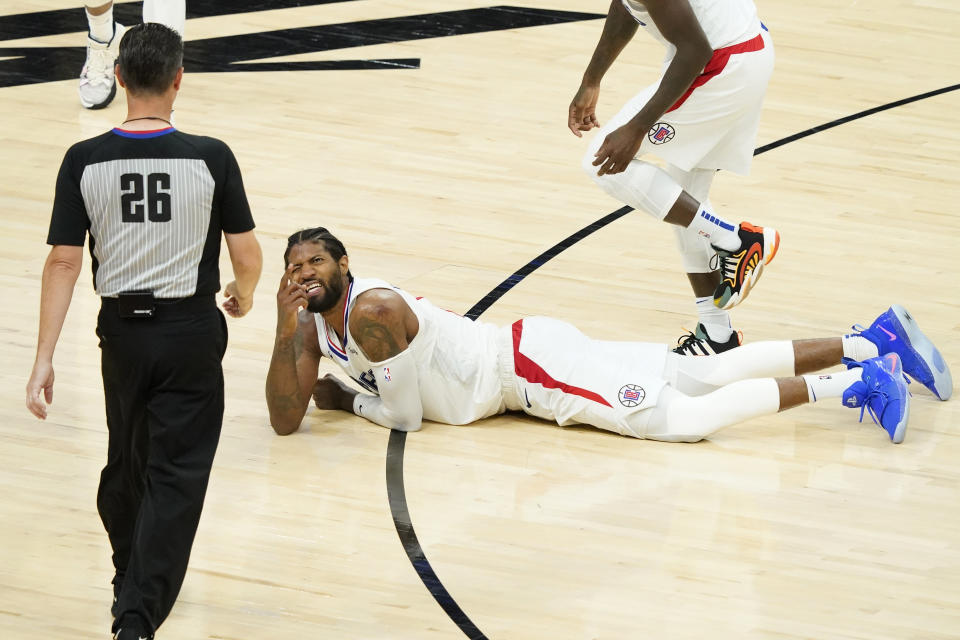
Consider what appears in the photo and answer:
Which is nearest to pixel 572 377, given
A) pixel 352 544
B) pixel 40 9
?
pixel 352 544

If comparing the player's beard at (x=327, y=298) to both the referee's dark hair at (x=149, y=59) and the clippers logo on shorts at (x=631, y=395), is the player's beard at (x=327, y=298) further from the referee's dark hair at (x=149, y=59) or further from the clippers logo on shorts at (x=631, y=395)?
the referee's dark hair at (x=149, y=59)

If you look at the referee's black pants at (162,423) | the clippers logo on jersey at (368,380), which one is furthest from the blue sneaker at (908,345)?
the referee's black pants at (162,423)

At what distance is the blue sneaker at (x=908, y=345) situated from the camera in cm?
470

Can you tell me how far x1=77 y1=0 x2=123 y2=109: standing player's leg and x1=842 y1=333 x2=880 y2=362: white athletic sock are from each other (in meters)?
4.66

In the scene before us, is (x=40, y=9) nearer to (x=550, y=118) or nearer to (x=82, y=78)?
(x=82, y=78)

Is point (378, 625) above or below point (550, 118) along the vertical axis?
above

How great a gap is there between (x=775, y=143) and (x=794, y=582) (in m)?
4.28

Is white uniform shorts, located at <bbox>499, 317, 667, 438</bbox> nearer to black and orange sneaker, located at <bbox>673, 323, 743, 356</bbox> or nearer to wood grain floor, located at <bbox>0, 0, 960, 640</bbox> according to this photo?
wood grain floor, located at <bbox>0, 0, 960, 640</bbox>

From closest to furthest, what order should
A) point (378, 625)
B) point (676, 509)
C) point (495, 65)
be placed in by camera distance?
point (378, 625)
point (676, 509)
point (495, 65)

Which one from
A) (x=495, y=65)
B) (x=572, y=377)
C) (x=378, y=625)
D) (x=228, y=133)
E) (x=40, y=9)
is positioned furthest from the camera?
(x=40, y=9)

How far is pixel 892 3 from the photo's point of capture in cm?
1071

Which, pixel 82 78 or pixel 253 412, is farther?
pixel 82 78

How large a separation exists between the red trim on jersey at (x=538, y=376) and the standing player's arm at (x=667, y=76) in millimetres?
718

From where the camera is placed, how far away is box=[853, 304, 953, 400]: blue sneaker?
470 centimetres
